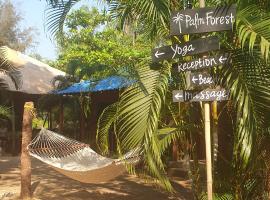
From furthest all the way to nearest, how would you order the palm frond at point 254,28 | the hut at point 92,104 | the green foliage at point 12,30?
the green foliage at point 12,30 < the hut at point 92,104 < the palm frond at point 254,28

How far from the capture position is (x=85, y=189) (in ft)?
22.6

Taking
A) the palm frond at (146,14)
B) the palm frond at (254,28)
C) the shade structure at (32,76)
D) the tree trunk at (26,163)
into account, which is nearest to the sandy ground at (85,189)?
the tree trunk at (26,163)

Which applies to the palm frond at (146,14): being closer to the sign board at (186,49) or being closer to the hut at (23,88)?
the sign board at (186,49)

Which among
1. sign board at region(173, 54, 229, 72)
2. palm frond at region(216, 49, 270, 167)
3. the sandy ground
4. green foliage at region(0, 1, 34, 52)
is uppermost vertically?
green foliage at region(0, 1, 34, 52)

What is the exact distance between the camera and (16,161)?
10891 millimetres

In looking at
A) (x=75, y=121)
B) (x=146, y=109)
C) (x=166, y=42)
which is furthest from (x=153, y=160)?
(x=75, y=121)

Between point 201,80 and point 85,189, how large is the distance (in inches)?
178

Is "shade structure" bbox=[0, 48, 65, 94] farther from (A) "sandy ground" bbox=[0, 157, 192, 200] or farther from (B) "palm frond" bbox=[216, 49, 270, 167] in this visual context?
(B) "palm frond" bbox=[216, 49, 270, 167]

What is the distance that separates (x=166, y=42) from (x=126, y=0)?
57cm

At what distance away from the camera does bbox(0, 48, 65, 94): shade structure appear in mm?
14479

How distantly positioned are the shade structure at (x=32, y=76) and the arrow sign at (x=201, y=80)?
11.6 meters

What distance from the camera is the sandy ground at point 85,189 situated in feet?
20.5

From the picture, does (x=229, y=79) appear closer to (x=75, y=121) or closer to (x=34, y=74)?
(x=75, y=121)

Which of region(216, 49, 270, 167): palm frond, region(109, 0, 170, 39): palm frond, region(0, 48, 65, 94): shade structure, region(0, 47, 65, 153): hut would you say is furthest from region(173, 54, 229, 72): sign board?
region(0, 48, 65, 94): shade structure
